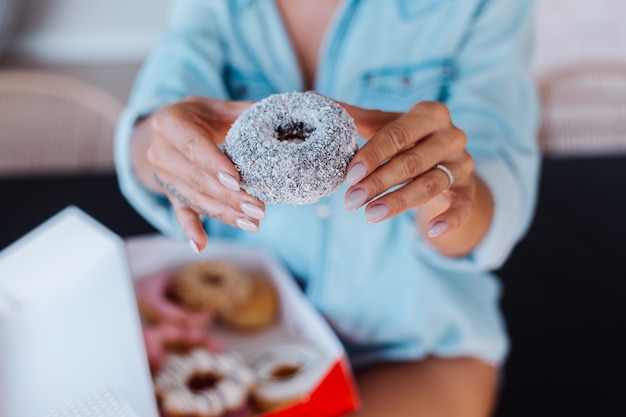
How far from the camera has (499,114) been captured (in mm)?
516

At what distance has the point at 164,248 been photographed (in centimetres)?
62

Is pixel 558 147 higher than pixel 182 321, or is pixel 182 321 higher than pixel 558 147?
pixel 182 321

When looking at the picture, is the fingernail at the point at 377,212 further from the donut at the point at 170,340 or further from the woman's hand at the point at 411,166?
the donut at the point at 170,340

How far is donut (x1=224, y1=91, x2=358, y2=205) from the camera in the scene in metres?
0.30

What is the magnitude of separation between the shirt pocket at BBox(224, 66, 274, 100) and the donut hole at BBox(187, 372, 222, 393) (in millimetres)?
231

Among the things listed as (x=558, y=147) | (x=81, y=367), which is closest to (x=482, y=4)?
(x=81, y=367)

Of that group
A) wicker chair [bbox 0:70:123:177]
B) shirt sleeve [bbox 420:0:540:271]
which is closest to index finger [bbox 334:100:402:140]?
shirt sleeve [bbox 420:0:540:271]

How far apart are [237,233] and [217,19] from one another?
21cm

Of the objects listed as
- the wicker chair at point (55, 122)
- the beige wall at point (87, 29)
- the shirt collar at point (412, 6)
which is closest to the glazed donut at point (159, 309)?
the shirt collar at point (412, 6)

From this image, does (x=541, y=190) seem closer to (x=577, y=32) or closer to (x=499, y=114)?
(x=499, y=114)

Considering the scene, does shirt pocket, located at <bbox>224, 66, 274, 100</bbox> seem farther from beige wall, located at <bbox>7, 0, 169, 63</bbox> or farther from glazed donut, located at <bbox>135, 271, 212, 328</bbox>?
beige wall, located at <bbox>7, 0, 169, 63</bbox>

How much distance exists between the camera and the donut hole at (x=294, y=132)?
1.06ft

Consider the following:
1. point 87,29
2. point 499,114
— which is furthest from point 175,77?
point 87,29

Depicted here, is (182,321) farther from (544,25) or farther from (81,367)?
(544,25)
